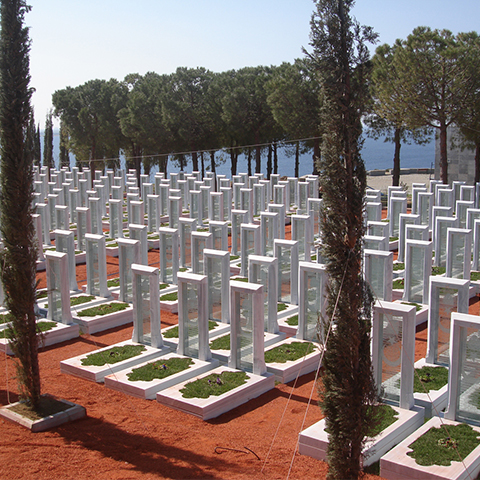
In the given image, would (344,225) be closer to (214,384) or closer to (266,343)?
(214,384)

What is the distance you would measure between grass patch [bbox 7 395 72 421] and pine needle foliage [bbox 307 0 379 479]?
443 cm

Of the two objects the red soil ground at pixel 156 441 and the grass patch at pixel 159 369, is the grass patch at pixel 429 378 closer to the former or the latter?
the red soil ground at pixel 156 441

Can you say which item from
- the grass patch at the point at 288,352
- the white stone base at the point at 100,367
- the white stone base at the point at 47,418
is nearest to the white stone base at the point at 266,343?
the grass patch at the point at 288,352

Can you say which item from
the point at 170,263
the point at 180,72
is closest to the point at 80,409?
the point at 170,263

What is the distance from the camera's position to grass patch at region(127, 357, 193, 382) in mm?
9953

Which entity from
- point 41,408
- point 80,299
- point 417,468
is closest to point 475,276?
point 417,468

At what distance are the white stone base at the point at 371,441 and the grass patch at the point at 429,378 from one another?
1069 millimetres

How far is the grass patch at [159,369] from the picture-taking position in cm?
995

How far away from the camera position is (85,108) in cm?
3916

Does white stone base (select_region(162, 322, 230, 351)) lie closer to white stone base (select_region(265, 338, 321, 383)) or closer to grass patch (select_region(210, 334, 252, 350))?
→ grass patch (select_region(210, 334, 252, 350))

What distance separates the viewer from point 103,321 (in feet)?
42.8

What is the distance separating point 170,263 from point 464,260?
731 centimetres

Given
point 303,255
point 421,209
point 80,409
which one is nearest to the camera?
point 80,409

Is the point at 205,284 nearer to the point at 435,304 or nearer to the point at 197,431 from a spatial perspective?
the point at 197,431
